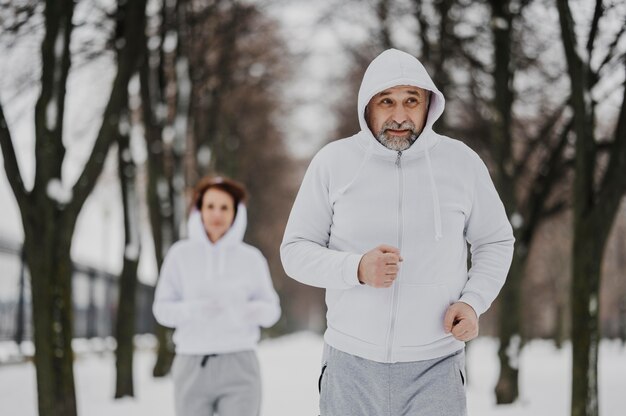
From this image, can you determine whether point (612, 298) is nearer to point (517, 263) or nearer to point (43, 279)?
point (517, 263)

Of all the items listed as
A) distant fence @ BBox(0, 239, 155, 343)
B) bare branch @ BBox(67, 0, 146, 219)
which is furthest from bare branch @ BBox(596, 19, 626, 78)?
distant fence @ BBox(0, 239, 155, 343)

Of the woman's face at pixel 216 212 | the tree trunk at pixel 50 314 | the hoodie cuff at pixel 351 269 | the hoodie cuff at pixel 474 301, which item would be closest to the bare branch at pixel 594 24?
the woman's face at pixel 216 212

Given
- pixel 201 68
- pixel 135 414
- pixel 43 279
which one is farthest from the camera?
pixel 201 68

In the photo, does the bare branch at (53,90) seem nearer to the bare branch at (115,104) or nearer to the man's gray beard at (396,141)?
the bare branch at (115,104)

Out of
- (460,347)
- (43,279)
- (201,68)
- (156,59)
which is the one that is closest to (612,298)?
(201,68)

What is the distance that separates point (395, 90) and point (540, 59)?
12.7 m

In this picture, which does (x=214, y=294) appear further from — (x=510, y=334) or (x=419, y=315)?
(x=510, y=334)

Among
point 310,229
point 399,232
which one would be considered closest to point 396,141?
point 399,232

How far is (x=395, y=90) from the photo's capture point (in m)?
3.09

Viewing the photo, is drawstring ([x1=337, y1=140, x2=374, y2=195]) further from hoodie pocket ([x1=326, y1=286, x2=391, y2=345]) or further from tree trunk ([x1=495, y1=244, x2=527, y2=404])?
tree trunk ([x1=495, y1=244, x2=527, y2=404])

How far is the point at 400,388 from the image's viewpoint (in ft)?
9.74

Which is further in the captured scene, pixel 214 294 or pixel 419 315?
pixel 214 294

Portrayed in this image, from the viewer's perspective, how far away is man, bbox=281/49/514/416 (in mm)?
2963

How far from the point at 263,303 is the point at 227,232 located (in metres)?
0.49
